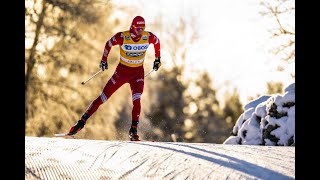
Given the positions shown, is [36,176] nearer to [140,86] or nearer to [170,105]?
[140,86]

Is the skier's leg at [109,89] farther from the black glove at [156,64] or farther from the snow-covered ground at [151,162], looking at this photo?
the snow-covered ground at [151,162]

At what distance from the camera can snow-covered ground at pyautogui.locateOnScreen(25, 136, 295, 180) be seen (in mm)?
3469

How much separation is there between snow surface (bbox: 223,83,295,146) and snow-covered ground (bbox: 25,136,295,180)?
3917 mm

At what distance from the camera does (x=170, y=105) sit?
2270cm

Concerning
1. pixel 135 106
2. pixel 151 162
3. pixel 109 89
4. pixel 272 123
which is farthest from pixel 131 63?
pixel 151 162

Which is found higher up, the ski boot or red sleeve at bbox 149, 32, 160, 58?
red sleeve at bbox 149, 32, 160, 58

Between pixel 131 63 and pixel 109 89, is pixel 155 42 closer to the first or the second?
pixel 131 63

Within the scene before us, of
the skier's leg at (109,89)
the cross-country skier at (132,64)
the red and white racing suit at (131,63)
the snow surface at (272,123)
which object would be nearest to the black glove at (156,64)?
the cross-country skier at (132,64)

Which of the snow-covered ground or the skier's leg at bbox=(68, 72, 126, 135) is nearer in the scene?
the snow-covered ground

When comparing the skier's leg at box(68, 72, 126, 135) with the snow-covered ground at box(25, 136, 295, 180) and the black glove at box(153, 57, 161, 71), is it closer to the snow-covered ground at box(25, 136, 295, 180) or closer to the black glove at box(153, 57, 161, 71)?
the black glove at box(153, 57, 161, 71)

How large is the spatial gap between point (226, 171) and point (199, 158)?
19.4 inches

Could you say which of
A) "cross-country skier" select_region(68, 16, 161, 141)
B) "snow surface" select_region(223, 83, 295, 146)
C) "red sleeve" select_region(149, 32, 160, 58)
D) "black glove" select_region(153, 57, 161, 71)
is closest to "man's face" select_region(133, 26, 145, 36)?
"cross-country skier" select_region(68, 16, 161, 141)

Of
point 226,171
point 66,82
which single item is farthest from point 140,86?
point 66,82
